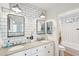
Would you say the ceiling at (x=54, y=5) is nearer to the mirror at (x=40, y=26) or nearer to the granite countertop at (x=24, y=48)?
the mirror at (x=40, y=26)

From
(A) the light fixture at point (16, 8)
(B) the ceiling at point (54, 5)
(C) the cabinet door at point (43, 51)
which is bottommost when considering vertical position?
(C) the cabinet door at point (43, 51)

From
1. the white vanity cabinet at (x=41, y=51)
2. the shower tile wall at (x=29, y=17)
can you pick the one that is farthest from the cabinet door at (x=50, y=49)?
the shower tile wall at (x=29, y=17)

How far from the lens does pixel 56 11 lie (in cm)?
136

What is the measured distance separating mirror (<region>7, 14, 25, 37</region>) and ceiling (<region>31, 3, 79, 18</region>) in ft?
0.95

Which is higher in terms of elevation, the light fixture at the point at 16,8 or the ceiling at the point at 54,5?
the ceiling at the point at 54,5

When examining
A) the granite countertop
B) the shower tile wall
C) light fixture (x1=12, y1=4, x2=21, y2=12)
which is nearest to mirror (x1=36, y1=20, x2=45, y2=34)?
the shower tile wall

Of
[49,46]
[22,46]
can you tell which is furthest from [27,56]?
[49,46]

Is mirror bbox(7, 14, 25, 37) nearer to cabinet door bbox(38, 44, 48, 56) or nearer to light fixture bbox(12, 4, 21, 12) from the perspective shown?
light fixture bbox(12, 4, 21, 12)

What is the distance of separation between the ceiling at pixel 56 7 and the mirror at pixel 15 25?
0.29m

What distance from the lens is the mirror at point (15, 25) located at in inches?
50.7

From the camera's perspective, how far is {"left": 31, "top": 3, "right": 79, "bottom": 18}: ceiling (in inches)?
52.5

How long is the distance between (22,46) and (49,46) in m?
0.36

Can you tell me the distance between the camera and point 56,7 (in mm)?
1354

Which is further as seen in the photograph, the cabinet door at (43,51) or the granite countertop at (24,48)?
the cabinet door at (43,51)
